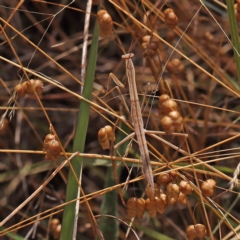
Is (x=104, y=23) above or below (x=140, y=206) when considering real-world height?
above

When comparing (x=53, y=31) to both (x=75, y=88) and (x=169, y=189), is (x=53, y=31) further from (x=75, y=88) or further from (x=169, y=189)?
(x=169, y=189)

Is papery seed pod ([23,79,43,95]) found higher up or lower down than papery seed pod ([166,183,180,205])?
higher up

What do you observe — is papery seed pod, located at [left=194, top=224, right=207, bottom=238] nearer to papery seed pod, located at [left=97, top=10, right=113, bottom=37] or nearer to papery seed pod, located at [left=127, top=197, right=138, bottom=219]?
papery seed pod, located at [left=127, top=197, right=138, bottom=219]

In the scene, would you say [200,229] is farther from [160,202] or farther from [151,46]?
[151,46]

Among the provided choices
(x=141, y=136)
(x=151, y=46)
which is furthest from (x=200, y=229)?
(x=151, y=46)

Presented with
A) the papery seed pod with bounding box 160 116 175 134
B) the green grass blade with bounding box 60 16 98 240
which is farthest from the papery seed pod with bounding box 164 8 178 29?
the papery seed pod with bounding box 160 116 175 134

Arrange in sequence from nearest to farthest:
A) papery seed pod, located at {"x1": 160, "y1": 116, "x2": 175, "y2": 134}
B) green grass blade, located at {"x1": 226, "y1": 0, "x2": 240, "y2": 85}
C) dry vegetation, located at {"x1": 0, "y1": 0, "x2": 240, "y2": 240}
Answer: papery seed pod, located at {"x1": 160, "y1": 116, "x2": 175, "y2": 134} → green grass blade, located at {"x1": 226, "y1": 0, "x2": 240, "y2": 85} → dry vegetation, located at {"x1": 0, "y1": 0, "x2": 240, "y2": 240}

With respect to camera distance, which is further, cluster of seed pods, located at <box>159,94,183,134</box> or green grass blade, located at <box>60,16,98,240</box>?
green grass blade, located at <box>60,16,98,240</box>

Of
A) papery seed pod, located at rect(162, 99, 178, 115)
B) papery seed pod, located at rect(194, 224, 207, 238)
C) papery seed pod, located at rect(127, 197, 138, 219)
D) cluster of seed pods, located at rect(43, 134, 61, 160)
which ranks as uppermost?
papery seed pod, located at rect(162, 99, 178, 115)

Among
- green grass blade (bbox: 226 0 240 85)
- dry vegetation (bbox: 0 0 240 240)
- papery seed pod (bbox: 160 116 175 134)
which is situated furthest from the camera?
dry vegetation (bbox: 0 0 240 240)

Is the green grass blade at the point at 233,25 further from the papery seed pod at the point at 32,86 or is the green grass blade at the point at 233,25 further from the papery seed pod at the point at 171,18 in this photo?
the papery seed pod at the point at 32,86
